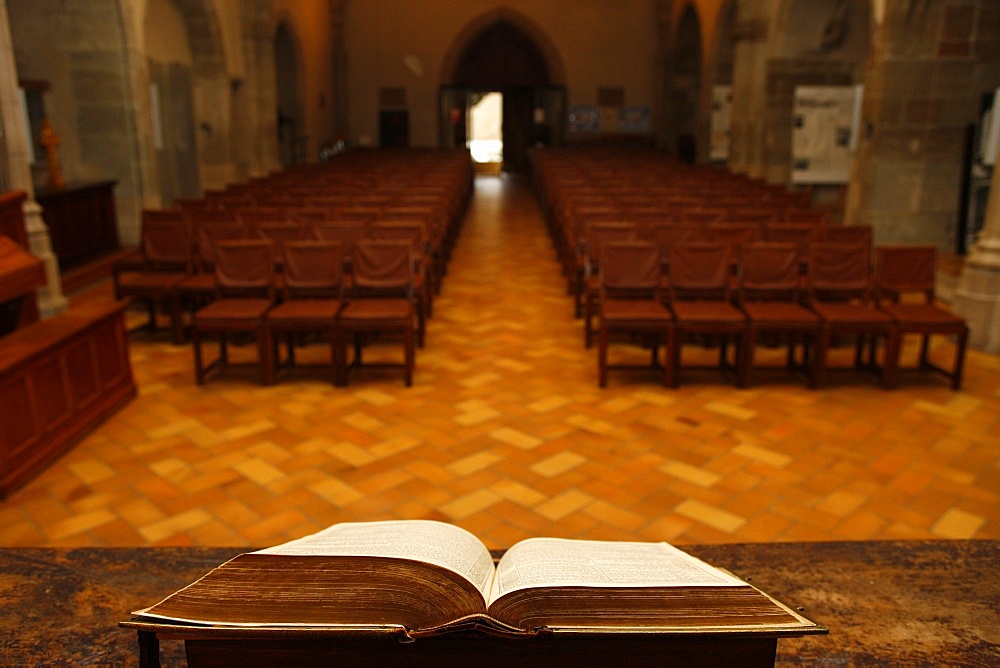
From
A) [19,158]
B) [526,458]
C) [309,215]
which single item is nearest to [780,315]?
[526,458]

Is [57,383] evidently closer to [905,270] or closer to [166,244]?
[166,244]

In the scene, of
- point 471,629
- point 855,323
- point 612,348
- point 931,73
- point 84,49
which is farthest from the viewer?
point 84,49

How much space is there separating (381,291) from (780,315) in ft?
9.17

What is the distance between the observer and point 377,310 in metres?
5.07

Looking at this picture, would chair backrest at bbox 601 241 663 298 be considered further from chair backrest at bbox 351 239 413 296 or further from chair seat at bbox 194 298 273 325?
chair seat at bbox 194 298 273 325

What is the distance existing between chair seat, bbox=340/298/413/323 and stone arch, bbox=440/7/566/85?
19088mm

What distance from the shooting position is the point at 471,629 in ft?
3.18

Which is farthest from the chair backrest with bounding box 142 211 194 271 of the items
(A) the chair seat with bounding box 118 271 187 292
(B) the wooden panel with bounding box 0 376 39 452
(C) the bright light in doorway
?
(C) the bright light in doorway

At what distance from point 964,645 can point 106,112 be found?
10.5 m

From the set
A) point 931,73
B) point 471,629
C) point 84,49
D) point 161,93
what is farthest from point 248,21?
point 471,629

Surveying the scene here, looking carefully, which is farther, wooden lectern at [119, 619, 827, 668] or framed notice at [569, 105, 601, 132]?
framed notice at [569, 105, 601, 132]

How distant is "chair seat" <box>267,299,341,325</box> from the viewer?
16.3 ft

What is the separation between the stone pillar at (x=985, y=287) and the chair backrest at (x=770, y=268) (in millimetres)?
1805

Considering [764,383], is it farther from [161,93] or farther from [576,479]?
[161,93]
